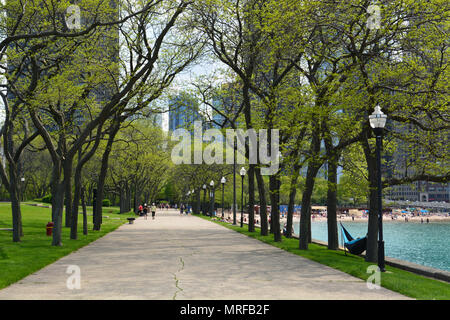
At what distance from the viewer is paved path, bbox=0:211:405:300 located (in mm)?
→ 8820

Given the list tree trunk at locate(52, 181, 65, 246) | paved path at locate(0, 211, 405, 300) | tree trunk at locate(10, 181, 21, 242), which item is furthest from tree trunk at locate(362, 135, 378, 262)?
tree trunk at locate(10, 181, 21, 242)

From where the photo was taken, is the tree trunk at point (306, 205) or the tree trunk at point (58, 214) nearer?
the tree trunk at point (58, 214)

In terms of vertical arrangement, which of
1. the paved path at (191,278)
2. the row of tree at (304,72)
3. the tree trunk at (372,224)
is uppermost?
the row of tree at (304,72)

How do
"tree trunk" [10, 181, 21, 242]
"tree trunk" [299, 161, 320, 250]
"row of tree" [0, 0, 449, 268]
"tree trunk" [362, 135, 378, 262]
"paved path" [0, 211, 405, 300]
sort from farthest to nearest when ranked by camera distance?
1. "tree trunk" [10, 181, 21, 242]
2. "tree trunk" [299, 161, 320, 250]
3. "tree trunk" [362, 135, 378, 262]
4. "row of tree" [0, 0, 449, 268]
5. "paved path" [0, 211, 405, 300]

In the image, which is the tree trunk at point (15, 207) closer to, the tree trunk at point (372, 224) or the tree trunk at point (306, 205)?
the tree trunk at point (306, 205)

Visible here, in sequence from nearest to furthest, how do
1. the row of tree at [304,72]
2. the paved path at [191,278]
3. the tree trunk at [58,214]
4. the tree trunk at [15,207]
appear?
the paved path at [191,278]
the row of tree at [304,72]
the tree trunk at [58,214]
the tree trunk at [15,207]

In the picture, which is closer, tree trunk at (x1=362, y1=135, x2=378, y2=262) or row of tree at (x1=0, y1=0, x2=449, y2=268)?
row of tree at (x1=0, y1=0, x2=449, y2=268)

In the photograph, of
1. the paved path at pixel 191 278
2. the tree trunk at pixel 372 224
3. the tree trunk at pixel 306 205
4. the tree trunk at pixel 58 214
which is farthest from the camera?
the tree trunk at pixel 306 205

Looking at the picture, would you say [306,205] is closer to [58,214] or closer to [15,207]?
[58,214]

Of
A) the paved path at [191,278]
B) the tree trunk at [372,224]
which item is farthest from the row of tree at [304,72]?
the paved path at [191,278]

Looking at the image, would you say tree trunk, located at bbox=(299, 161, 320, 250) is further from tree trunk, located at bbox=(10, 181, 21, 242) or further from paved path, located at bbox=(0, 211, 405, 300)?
tree trunk, located at bbox=(10, 181, 21, 242)

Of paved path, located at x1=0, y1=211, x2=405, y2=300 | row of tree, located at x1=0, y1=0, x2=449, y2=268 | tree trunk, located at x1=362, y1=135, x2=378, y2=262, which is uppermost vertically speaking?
row of tree, located at x1=0, y1=0, x2=449, y2=268

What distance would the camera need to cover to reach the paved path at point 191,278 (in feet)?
28.9
